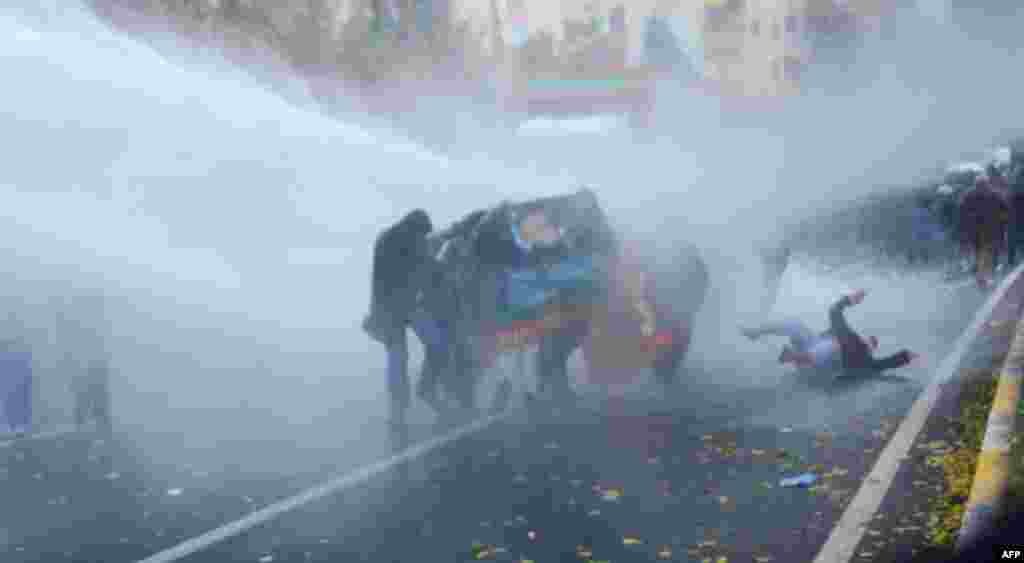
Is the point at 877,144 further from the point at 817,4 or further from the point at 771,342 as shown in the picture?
the point at 771,342

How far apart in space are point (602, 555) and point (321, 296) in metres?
13.0

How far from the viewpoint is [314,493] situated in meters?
7.32

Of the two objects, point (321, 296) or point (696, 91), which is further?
point (696, 91)

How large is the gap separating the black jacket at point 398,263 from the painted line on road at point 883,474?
11.6 ft

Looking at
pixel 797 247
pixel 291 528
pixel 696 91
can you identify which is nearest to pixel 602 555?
pixel 291 528

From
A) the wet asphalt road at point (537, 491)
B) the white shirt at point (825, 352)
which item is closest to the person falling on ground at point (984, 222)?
the white shirt at point (825, 352)

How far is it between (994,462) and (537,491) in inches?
99.7

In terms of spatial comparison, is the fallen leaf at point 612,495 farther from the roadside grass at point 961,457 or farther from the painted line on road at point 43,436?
the painted line on road at point 43,436

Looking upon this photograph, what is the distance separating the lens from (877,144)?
6394 centimetres

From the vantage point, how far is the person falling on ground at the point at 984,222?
16.1 meters

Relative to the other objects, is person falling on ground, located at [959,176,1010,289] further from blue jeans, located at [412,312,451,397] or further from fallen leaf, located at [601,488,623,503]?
fallen leaf, located at [601,488,623,503]

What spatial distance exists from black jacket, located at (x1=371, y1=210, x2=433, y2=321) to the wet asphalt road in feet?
3.16

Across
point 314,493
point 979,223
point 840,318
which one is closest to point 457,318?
point 314,493

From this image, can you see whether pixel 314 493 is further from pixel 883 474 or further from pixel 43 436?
pixel 43 436
